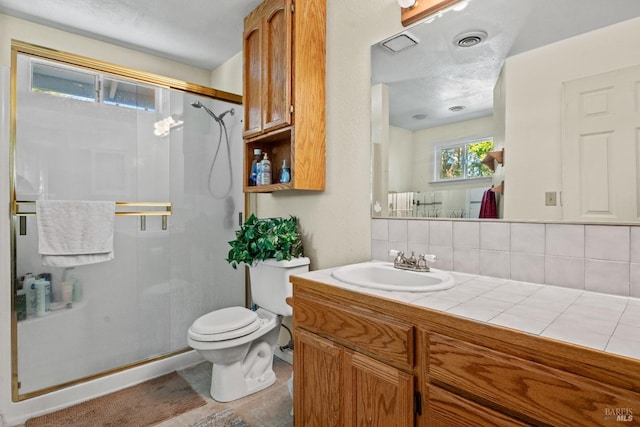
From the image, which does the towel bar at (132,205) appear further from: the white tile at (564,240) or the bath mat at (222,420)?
the white tile at (564,240)

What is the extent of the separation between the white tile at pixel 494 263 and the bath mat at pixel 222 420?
4.60ft

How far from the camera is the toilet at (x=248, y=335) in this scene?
180 cm

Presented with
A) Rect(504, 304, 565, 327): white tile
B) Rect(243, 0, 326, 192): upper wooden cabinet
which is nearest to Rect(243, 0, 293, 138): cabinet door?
Rect(243, 0, 326, 192): upper wooden cabinet

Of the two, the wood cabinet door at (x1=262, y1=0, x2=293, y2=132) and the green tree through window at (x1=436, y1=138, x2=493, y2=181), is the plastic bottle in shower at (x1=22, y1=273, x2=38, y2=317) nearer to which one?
the wood cabinet door at (x1=262, y1=0, x2=293, y2=132)

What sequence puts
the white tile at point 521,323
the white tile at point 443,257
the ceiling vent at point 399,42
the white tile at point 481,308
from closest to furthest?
the white tile at point 521,323, the white tile at point 481,308, the white tile at point 443,257, the ceiling vent at point 399,42

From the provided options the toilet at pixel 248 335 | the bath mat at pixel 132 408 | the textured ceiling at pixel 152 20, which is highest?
the textured ceiling at pixel 152 20

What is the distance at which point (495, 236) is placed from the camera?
1.33 metres

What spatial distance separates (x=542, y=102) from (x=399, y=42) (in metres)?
0.73

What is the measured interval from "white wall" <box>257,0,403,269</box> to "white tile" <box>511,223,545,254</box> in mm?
695

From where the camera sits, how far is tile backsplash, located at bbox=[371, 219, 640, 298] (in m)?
1.06

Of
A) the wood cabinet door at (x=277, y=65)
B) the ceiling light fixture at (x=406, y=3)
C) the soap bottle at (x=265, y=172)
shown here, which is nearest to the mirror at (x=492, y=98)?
the ceiling light fixture at (x=406, y=3)

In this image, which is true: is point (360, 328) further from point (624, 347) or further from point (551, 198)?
point (551, 198)

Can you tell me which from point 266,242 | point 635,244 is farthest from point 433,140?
point 266,242

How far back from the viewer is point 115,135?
2.16 meters
